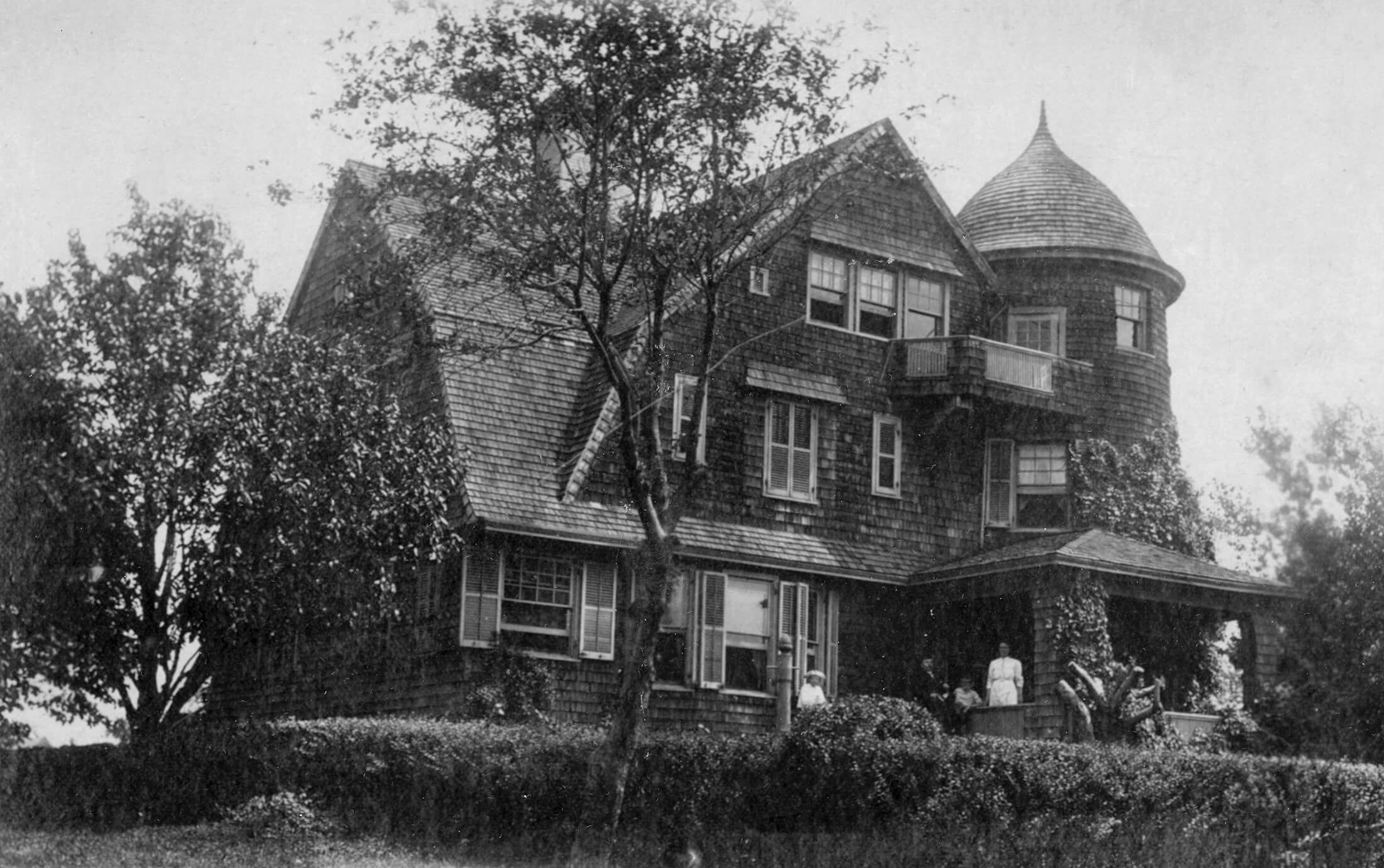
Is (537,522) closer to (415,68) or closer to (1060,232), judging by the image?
(415,68)

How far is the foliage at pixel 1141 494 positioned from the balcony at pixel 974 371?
1198 millimetres

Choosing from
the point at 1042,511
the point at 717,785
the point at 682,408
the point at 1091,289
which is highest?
the point at 1091,289

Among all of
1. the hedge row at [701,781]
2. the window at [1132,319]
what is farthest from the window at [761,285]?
the hedge row at [701,781]

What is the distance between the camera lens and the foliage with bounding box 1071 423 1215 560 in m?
31.1

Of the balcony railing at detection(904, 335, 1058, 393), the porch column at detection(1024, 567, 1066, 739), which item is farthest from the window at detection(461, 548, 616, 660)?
the balcony railing at detection(904, 335, 1058, 393)

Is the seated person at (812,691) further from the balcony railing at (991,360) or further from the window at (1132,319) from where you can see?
the window at (1132,319)

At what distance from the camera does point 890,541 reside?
29.7 m

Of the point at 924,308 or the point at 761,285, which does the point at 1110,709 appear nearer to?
the point at 761,285

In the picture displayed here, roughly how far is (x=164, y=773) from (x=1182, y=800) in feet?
36.0

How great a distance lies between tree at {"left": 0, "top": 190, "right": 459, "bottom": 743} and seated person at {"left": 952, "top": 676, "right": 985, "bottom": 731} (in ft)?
31.3

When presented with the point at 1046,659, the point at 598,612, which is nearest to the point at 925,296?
the point at 1046,659

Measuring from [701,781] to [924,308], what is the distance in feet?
46.9

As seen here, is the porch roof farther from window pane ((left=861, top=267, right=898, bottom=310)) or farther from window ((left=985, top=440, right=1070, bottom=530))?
window pane ((left=861, top=267, right=898, bottom=310))

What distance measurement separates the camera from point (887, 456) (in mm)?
30031
